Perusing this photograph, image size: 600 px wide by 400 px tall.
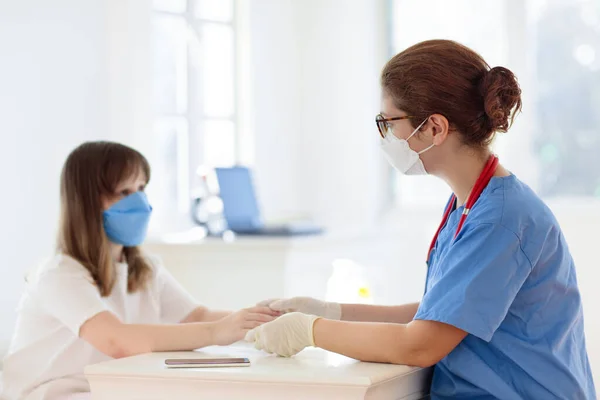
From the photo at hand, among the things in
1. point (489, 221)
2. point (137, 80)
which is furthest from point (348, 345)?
point (137, 80)

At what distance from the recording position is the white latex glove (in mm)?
1599

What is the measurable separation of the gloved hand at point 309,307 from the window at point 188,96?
1.72 meters

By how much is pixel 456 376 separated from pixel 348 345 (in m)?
0.21

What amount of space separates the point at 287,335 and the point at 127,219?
2.21 feet

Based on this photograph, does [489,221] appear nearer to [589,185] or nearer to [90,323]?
[90,323]

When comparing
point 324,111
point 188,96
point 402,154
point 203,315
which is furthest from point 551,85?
point 402,154

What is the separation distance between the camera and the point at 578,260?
3.51 metres

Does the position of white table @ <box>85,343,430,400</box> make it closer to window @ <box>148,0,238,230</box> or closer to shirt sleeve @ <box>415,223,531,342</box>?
shirt sleeve @ <box>415,223,531,342</box>

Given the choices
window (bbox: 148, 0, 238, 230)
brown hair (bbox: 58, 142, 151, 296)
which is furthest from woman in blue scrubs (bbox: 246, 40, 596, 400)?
window (bbox: 148, 0, 238, 230)

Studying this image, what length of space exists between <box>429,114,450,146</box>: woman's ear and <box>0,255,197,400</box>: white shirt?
33.8 inches

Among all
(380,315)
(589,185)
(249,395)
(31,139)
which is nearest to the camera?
(249,395)

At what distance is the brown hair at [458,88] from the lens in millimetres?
1597

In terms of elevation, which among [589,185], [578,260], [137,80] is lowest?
[578,260]

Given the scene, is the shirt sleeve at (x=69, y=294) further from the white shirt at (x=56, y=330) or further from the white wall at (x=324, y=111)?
the white wall at (x=324, y=111)
